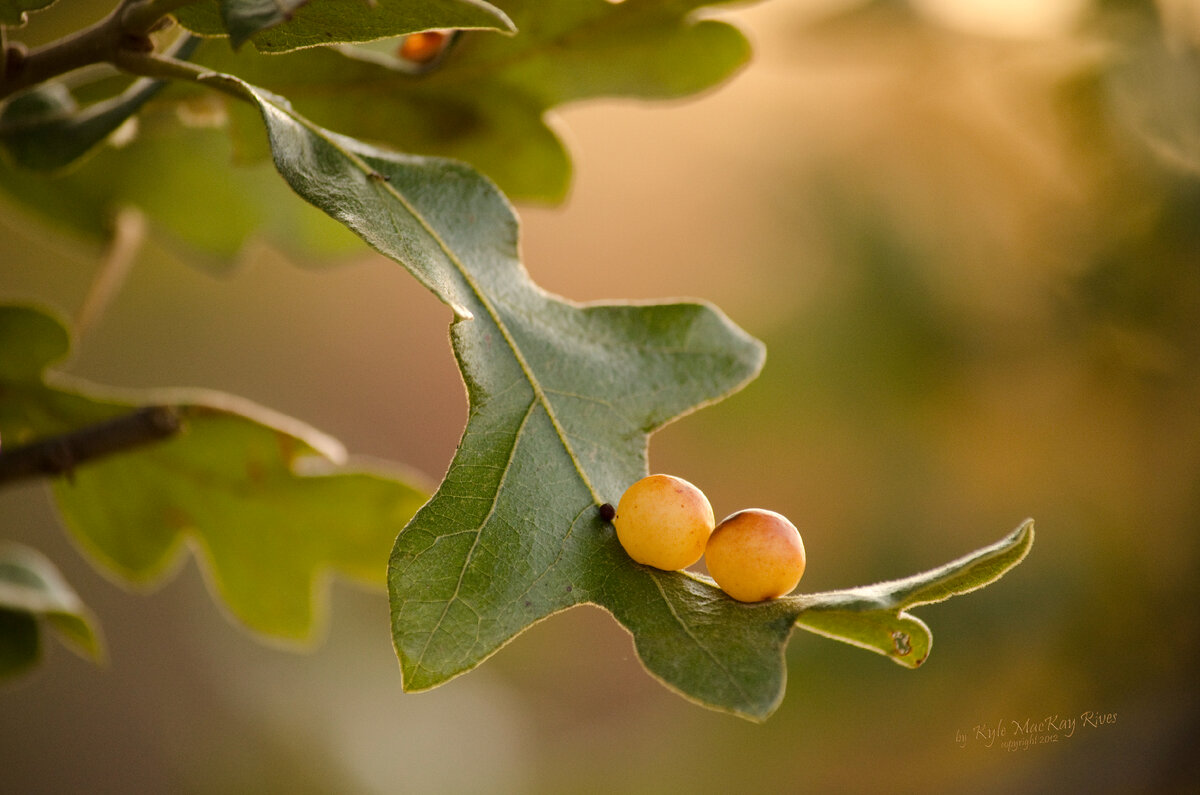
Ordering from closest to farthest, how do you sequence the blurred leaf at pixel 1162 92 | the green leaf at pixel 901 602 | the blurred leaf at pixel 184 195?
1. the green leaf at pixel 901 602
2. the blurred leaf at pixel 184 195
3. the blurred leaf at pixel 1162 92

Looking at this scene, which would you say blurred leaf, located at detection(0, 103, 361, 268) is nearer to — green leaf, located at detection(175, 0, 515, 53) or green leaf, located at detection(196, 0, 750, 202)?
green leaf, located at detection(196, 0, 750, 202)

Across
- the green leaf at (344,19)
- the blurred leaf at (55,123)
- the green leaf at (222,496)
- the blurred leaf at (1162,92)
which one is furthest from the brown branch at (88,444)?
the blurred leaf at (1162,92)

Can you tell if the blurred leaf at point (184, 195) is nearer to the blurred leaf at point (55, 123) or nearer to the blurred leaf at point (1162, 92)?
the blurred leaf at point (55, 123)

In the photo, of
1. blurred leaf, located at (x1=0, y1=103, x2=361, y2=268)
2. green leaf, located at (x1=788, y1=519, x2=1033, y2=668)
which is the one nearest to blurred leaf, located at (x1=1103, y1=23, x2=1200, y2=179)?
blurred leaf, located at (x1=0, y1=103, x2=361, y2=268)

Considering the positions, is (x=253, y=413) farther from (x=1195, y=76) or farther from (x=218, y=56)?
(x=1195, y=76)

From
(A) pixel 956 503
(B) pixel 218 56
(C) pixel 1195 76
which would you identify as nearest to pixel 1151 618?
(A) pixel 956 503

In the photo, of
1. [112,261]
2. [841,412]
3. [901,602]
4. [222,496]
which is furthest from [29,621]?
[841,412]
